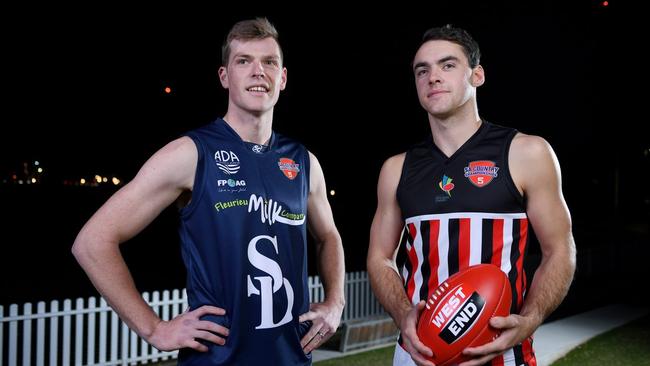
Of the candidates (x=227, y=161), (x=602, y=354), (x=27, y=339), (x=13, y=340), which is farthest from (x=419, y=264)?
(x=602, y=354)

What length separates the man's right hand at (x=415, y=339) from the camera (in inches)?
108

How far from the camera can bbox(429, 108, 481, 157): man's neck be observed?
3.33 meters

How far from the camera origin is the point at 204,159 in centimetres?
297

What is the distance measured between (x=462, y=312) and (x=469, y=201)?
70 centimetres

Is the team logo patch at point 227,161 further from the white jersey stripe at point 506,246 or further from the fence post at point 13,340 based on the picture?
the fence post at point 13,340

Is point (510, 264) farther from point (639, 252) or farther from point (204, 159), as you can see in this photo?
point (639, 252)

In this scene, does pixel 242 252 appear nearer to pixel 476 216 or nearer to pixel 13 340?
pixel 476 216

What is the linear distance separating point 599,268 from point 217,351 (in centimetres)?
2189

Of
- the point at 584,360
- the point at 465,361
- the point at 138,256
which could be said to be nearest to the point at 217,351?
the point at 465,361

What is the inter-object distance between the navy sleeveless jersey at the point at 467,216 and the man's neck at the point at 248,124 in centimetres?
82

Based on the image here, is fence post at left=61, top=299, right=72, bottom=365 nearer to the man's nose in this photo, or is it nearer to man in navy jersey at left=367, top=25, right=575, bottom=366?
man in navy jersey at left=367, top=25, right=575, bottom=366

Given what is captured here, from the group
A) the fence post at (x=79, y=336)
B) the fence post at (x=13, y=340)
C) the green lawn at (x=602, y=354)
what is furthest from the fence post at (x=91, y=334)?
the green lawn at (x=602, y=354)

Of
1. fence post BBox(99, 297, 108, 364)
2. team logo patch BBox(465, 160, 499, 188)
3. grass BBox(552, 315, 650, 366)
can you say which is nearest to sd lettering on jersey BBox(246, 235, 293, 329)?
team logo patch BBox(465, 160, 499, 188)

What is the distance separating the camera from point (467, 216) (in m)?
3.16
